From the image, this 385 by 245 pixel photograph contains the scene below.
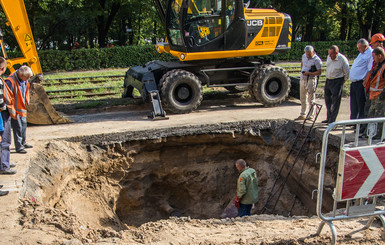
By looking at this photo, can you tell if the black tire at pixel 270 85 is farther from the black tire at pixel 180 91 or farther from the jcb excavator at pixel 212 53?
the black tire at pixel 180 91

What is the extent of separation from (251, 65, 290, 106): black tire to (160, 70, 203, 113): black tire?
1.78 metres

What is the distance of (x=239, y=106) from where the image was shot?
11031 millimetres

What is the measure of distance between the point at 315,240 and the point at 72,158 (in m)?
5.27

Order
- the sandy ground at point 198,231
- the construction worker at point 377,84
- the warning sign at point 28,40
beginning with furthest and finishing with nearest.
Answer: the warning sign at point 28,40, the construction worker at point 377,84, the sandy ground at point 198,231

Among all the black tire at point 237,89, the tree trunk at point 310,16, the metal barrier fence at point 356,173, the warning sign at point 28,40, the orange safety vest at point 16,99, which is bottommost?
the metal barrier fence at point 356,173

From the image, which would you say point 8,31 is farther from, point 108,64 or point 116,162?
point 116,162

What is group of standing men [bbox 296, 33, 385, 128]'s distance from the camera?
6.70m

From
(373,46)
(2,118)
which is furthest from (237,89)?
(2,118)

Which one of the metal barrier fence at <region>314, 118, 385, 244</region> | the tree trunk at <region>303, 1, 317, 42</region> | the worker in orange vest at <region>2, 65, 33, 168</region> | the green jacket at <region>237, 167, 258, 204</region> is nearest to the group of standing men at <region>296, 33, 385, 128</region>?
the metal barrier fence at <region>314, 118, 385, 244</region>

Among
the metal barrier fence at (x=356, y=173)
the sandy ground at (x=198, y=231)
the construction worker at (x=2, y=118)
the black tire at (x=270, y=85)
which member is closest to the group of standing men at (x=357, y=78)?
the black tire at (x=270, y=85)

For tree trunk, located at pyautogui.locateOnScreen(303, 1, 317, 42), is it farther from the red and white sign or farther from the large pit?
the red and white sign

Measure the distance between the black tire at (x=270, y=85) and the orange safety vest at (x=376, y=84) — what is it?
152 inches

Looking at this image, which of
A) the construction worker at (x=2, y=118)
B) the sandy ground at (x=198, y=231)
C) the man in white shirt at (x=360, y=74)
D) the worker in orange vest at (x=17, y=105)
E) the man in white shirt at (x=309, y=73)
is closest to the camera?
the sandy ground at (x=198, y=231)

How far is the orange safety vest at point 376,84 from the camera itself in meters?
6.56
